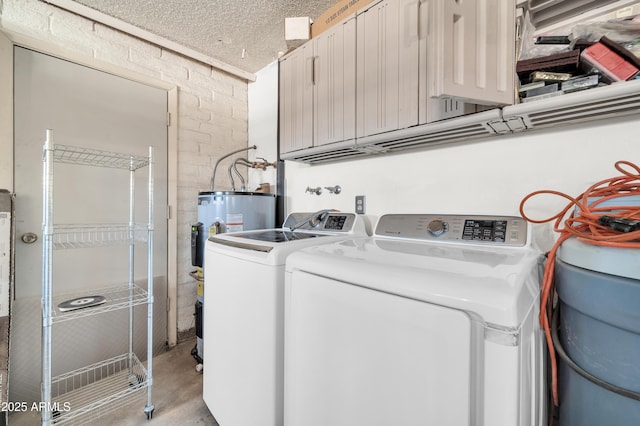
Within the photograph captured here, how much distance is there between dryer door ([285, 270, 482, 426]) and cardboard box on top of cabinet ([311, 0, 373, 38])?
4.96 feet

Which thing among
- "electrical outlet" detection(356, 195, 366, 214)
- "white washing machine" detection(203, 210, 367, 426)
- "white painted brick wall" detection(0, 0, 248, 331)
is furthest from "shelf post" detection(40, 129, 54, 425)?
"electrical outlet" detection(356, 195, 366, 214)

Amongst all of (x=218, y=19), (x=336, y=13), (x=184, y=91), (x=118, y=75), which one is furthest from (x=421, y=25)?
(x=118, y=75)

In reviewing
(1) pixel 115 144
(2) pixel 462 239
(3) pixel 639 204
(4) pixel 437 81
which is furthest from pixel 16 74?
(3) pixel 639 204

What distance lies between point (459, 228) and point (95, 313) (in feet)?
6.66

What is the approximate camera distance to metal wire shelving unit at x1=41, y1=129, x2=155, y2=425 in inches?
48.9

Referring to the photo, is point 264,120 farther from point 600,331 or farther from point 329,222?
point 600,331

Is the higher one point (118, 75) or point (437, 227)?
point (118, 75)

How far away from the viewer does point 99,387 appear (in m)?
1.78

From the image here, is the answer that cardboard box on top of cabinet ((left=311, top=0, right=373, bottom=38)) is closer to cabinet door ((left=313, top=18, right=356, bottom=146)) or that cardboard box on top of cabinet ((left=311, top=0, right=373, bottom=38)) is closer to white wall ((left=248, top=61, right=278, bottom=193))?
cabinet door ((left=313, top=18, right=356, bottom=146))

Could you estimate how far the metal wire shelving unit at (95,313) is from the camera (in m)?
1.24

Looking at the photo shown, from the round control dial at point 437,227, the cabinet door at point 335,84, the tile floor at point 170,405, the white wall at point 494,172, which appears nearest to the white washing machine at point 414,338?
the round control dial at point 437,227

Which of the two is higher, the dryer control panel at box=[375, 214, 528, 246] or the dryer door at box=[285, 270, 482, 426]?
the dryer control panel at box=[375, 214, 528, 246]

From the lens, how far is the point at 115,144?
6.53ft

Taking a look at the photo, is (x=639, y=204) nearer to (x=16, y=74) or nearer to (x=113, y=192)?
(x=113, y=192)
